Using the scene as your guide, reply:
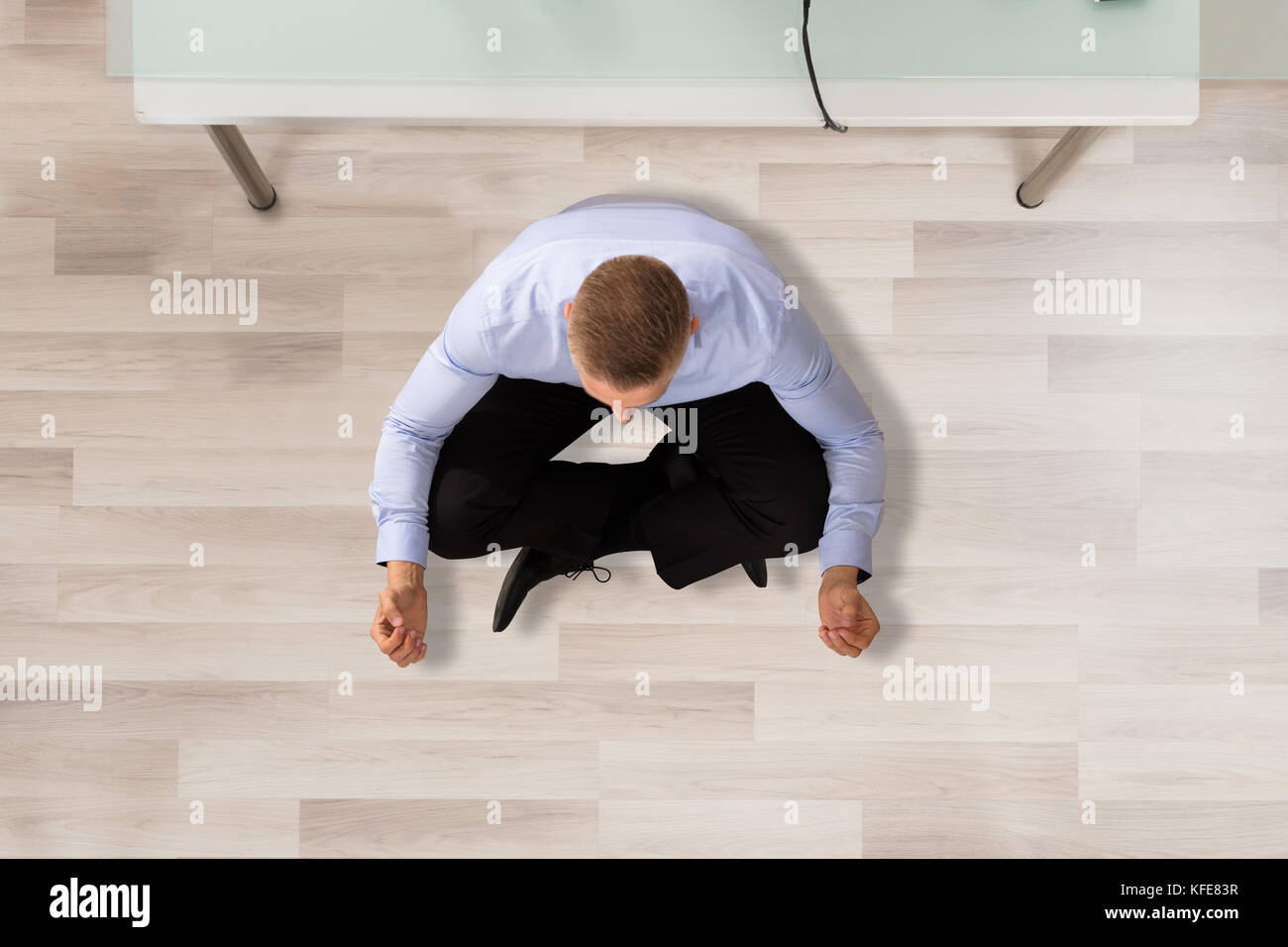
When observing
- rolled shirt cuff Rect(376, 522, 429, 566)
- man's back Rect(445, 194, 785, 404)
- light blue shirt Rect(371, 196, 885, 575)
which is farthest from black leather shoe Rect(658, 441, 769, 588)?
rolled shirt cuff Rect(376, 522, 429, 566)

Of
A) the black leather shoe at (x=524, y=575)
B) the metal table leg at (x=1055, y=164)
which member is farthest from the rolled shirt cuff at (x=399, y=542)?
the metal table leg at (x=1055, y=164)

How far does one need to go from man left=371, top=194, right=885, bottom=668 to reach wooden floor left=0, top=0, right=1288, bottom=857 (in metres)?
0.25

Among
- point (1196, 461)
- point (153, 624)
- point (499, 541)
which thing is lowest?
point (153, 624)

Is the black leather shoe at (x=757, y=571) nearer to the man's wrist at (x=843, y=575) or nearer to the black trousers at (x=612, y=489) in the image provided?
the black trousers at (x=612, y=489)

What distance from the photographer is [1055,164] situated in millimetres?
1486

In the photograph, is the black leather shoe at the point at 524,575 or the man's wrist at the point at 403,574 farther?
the black leather shoe at the point at 524,575

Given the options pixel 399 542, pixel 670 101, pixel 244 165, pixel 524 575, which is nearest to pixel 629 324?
pixel 670 101

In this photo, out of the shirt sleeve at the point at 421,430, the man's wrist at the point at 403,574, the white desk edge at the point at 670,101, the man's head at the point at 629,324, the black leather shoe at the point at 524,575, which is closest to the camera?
the man's head at the point at 629,324

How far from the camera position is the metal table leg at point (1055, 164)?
4.59 feet

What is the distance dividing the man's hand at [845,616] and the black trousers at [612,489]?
98 millimetres

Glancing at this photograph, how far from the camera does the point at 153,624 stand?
1597 millimetres

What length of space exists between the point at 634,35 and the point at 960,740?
4.52 feet
